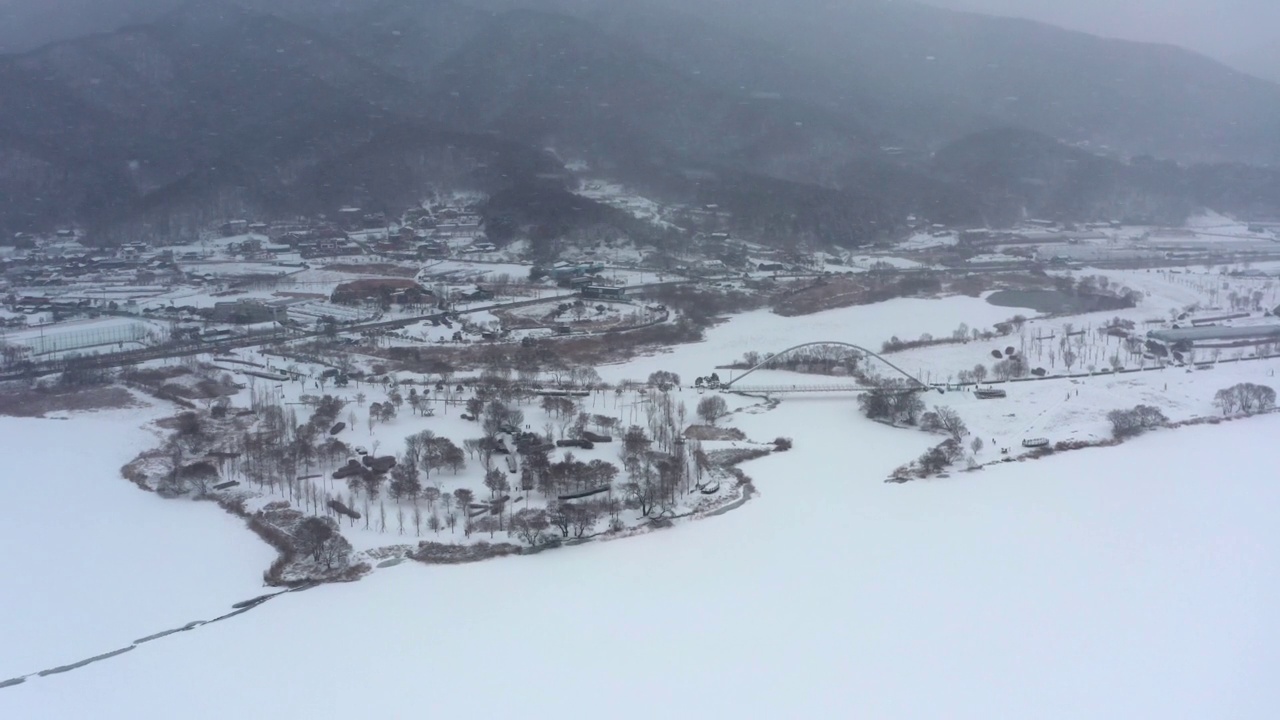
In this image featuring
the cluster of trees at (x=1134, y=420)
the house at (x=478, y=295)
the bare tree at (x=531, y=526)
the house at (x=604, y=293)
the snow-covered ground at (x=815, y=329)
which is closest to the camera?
the bare tree at (x=531, y=526)

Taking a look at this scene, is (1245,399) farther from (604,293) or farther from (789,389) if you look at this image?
(604,293)

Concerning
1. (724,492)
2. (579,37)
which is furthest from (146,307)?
(579,37)

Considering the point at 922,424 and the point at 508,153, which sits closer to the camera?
the point at 922,424

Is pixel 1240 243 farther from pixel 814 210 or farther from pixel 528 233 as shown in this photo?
pixel 528 233

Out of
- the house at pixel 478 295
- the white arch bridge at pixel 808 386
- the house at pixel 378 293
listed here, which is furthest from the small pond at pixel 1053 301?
the house at pixel 378 293

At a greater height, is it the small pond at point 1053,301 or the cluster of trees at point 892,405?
the small pond at point 1053,301

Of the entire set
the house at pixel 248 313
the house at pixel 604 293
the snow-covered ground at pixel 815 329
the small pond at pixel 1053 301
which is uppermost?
the house at pixel 604 293

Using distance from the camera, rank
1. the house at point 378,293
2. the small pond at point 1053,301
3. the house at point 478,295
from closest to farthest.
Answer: the small pond at point 1053,301, the house at point 378,293, the house at point 478,295

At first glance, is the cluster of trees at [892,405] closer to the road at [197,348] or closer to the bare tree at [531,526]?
the bare tree at [531,526]
